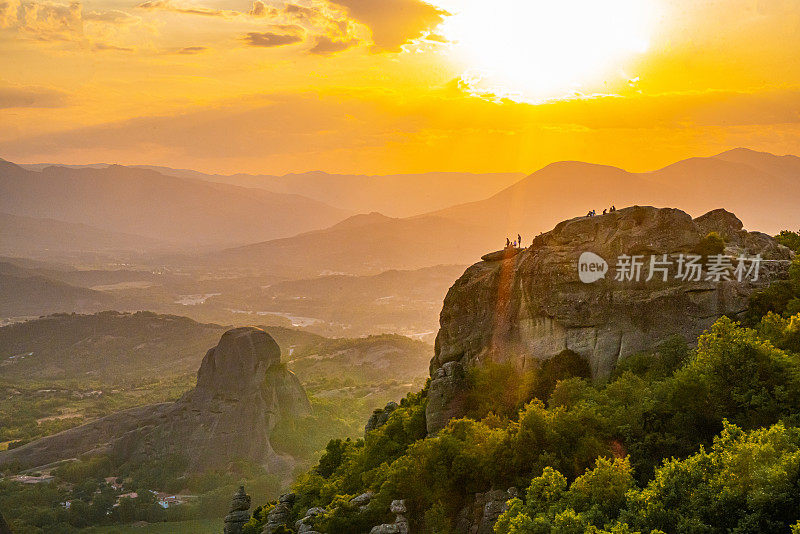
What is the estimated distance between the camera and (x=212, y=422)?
4208 inches

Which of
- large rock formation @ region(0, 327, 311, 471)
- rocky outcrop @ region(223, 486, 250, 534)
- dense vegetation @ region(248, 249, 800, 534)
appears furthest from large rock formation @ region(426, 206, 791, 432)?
large rock formation @ region(0, 327, 311, 471)

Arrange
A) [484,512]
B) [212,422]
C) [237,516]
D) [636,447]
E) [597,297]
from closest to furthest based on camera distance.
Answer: [636,447]
[484,512]
[597,297]
[237,516]
[212,422]

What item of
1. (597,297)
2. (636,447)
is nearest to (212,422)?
(597,297)

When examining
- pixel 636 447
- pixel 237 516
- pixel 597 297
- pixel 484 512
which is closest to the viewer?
pixel 636 447

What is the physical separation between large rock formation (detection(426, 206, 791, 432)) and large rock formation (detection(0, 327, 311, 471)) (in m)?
66.5

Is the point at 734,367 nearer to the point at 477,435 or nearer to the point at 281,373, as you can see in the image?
the point at 477,435

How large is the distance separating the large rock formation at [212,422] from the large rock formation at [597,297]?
66496mm

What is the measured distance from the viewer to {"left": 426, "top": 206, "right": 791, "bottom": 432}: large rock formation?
39750 millimetres

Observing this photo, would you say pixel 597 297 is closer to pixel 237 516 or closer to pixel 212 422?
pixel 237 516

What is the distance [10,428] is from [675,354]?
131436mm

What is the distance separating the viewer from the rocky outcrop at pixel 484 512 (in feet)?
106

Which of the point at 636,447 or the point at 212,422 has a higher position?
the point at 636,447

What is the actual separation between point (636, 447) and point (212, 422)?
288 feet

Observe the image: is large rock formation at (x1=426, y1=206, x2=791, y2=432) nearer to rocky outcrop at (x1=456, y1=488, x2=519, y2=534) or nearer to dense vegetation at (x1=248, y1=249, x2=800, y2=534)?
dense vegetation at (x1=248, y1=249, x2=800, y2=534)
